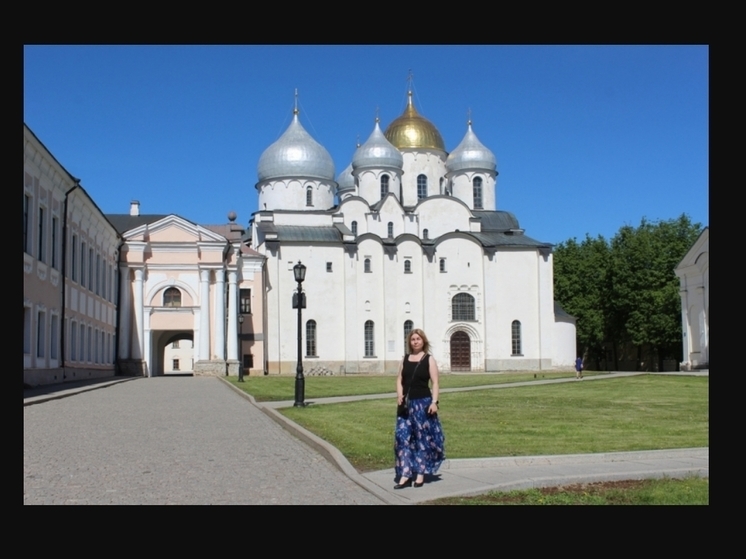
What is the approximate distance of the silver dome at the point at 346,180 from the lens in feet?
261

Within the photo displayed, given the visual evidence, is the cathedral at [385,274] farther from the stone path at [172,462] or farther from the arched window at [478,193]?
the stone path at [172,462]

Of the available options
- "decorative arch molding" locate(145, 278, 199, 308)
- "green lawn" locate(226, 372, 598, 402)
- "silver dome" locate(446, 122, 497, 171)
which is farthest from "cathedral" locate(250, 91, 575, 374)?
"green lawn" locate(226, 372, 598, 402)

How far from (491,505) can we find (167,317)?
5158cm

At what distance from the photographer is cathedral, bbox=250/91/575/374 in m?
67.6

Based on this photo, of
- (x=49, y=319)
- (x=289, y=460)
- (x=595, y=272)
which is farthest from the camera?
(x=595, y=272)

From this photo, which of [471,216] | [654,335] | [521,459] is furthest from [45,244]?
[654,335]

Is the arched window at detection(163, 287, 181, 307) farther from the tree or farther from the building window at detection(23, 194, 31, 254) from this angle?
the tree

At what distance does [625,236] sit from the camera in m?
79.2

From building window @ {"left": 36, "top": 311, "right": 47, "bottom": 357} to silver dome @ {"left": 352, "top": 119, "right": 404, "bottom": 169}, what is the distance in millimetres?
41099

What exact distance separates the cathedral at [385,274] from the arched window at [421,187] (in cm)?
189

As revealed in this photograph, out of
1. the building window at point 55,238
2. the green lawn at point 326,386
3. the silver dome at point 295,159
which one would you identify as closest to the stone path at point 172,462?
the green lawn at point 326,386

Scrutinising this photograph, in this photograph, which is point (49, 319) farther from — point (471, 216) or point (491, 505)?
point (471, 216)

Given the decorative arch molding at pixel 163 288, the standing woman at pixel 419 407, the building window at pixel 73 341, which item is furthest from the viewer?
the decorative arch molding at pixel 163 288

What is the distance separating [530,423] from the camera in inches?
733
